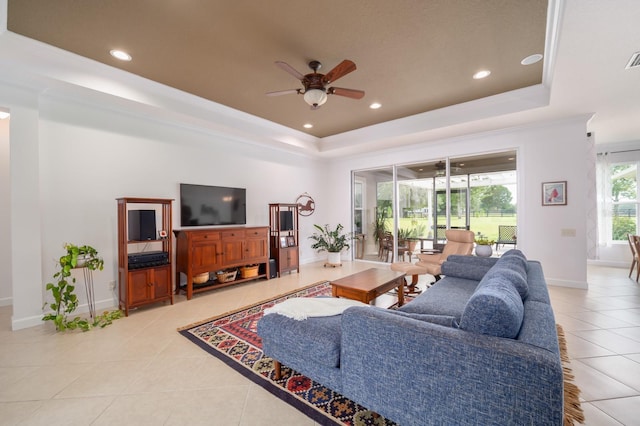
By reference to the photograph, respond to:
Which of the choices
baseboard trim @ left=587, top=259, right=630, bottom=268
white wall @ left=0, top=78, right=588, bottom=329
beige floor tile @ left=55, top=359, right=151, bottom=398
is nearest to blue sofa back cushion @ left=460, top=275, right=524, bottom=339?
beige floor tile @ left=55, top=359, right=151, bottom=398

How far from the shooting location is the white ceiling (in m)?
2.26

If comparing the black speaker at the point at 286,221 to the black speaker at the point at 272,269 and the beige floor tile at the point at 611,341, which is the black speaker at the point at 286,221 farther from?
the beige floor tile at the point at 611,341

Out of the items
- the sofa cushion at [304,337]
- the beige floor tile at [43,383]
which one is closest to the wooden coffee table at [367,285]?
the sofa cushion at [304,337]

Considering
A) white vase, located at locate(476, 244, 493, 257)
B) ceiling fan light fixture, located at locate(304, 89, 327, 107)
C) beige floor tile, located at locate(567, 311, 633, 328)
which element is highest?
ceiling fan light fixture, located at locate(304, 89, 327, 107)

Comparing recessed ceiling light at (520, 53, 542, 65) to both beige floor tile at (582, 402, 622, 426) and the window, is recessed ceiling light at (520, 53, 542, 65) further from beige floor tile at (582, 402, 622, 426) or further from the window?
the window

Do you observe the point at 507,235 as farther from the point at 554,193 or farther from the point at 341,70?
the point at 341,70

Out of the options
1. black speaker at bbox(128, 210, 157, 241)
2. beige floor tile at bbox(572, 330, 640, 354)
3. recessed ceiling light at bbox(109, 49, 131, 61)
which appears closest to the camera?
beige floor tile at bbox(572, 330, 640, 354)

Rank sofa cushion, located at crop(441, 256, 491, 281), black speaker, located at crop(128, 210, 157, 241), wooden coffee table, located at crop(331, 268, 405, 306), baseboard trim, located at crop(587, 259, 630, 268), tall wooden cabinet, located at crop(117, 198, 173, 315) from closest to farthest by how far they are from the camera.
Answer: wooden coffee table, located at crop(331, 268, 405, 306), sofa cushion, located at crop(441, 256, 491, 281), tall wooden cabinet, located at crop(117, 198, 173, 315), black speaker, located at crop(128, 210, 157, 241), baseboard trim, located at crop(587, 259, 630, 268)

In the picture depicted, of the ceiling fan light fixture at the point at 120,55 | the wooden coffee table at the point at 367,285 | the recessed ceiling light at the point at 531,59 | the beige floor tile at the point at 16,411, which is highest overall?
the ceiling fan light fixture at the point at 120,55

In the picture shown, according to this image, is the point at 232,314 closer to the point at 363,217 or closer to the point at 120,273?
the point at 120,273

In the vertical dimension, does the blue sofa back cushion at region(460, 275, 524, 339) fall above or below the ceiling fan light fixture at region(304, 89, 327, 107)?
below

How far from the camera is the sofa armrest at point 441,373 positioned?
40.8 inches

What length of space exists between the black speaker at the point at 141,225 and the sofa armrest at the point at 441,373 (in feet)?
10.4

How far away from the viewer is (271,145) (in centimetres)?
566
